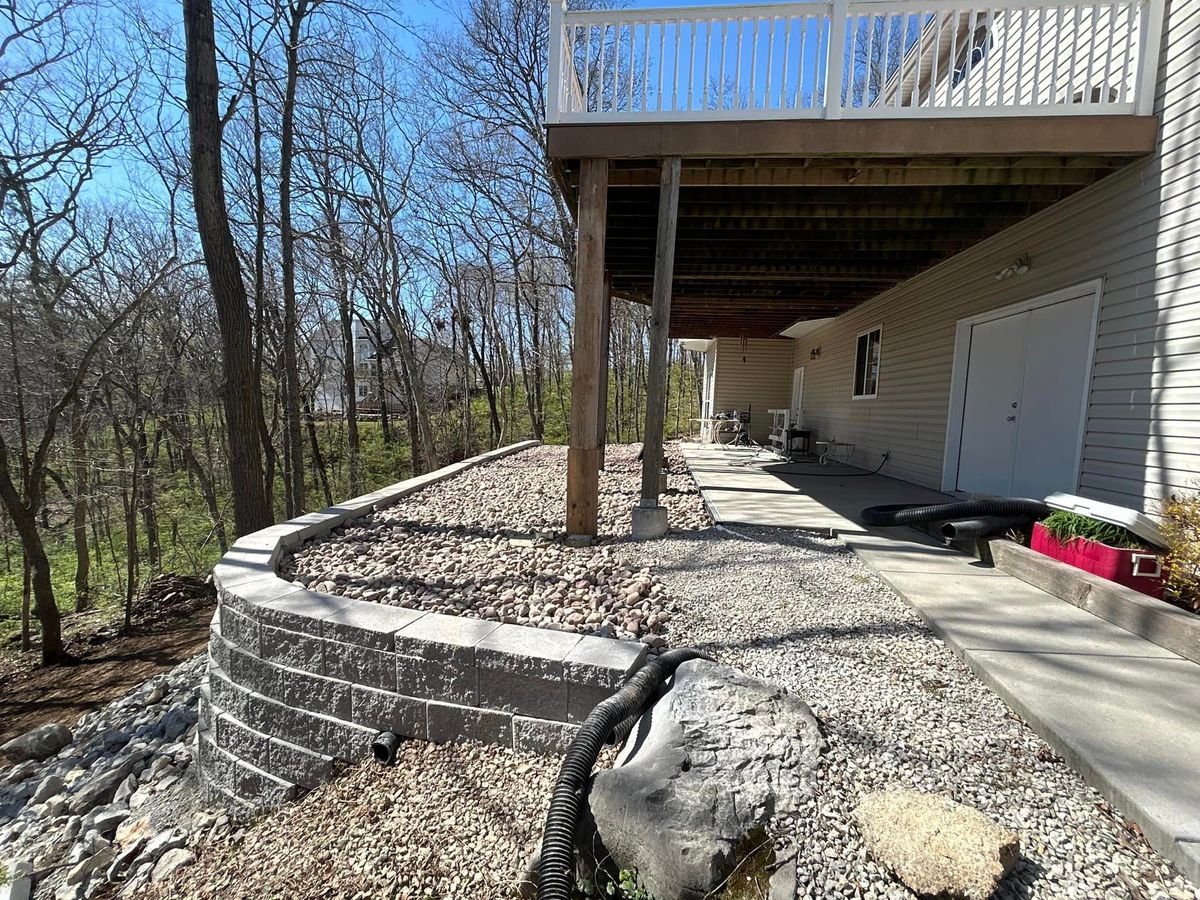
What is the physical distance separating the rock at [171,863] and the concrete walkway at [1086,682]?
3392 millimetres

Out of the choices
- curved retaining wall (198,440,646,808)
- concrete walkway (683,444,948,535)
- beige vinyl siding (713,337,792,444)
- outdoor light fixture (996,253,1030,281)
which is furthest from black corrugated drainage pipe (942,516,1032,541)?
beige vinyl siding (713,337,792,444)

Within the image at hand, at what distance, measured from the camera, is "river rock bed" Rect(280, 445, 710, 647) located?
271 centimetres

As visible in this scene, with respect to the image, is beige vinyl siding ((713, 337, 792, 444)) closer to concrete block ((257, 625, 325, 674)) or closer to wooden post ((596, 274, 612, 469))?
wooden post ((596, 274, 612, 469))

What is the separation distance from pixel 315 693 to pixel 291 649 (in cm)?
24

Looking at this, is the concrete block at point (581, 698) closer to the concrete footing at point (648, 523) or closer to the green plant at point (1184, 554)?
the concrete footing at point (648, 523)

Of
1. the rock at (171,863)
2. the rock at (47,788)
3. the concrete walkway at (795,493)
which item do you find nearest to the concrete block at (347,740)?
the rock at (171,863)

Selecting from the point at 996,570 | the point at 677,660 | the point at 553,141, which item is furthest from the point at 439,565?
the point at 996,570

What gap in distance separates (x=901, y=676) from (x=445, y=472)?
5885 millimetres

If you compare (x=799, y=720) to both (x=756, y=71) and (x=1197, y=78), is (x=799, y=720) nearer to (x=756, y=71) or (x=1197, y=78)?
(x=756, y=71)

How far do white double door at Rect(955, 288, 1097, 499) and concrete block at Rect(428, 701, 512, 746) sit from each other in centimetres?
443

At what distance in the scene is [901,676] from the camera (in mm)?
2092

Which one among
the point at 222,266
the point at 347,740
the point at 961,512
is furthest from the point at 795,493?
the point at 222,266

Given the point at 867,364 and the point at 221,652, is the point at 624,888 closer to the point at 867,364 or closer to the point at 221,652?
the point at 221,652

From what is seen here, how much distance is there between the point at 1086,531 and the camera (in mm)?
2914
